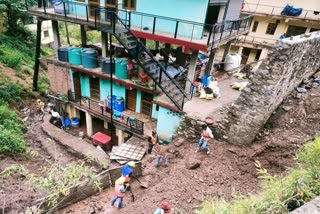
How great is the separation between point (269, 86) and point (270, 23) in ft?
59.0

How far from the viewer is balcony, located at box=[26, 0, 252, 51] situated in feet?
33.4

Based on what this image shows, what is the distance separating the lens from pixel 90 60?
1315 centimetres

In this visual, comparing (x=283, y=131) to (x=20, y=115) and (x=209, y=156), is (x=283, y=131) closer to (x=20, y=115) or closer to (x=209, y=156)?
(x=209, y=156)

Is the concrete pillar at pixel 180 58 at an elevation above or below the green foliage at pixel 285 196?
below

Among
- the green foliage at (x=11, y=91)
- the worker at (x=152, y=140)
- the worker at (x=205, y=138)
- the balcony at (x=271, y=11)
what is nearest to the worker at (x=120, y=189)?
the worker at (x=152, y=140)

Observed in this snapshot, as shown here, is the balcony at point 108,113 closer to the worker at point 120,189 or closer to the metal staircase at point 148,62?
the metal staircase at point 148,62

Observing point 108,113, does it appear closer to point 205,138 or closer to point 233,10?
point 205,138

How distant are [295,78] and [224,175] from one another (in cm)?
509

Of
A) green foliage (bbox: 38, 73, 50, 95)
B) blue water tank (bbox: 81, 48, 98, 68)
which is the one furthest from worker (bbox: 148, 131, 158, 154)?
green foliage (bbox: 38, 73, 50, 95)

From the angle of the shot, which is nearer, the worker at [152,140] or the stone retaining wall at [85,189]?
the stone retaining wall at [85,189]

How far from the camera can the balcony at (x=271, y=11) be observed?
19664 mm

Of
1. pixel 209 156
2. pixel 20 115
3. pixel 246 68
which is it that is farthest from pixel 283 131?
pixel 20 115

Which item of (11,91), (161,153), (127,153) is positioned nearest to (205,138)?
(161,153)

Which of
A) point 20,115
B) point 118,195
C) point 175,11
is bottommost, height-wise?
point 20,115
